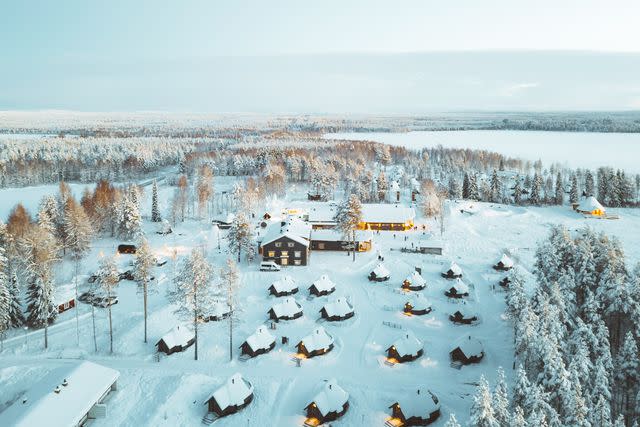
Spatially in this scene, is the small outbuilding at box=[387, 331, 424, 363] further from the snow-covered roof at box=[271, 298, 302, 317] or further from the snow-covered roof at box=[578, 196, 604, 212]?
the snow-covered roof at box=[578, 196, 604, 212]

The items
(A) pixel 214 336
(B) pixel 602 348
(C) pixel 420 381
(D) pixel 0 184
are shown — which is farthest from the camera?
(D) pixel 0 184

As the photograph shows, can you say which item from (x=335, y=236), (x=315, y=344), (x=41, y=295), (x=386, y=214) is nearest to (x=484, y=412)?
(x=315, y=344)

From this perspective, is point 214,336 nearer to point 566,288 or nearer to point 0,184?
point 566,288

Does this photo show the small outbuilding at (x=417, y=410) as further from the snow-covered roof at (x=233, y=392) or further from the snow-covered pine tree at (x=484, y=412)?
the snow-covered roof at (x=233, y=392)

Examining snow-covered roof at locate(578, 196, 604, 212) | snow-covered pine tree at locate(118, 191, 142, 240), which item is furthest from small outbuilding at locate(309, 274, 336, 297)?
snow-covered roof at locate(578, 196, 604, 212)

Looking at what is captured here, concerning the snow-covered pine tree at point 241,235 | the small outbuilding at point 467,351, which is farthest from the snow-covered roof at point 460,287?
the snow-covered pine tree at point 241,235

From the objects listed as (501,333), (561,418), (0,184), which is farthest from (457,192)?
(0,184)

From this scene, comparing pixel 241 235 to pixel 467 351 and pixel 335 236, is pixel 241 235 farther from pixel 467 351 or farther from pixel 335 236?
pixel 467 351
